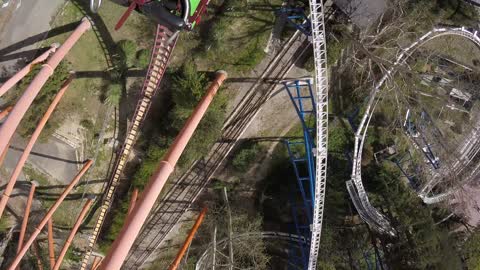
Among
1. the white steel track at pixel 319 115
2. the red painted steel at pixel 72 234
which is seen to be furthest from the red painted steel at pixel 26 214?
the white steel track at pixel 319 115

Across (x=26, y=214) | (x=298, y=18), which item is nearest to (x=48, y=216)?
(x=26, y=214)

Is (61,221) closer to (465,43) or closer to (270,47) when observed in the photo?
(270,47)

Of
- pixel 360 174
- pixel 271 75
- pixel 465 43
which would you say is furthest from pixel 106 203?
pixel 465 43

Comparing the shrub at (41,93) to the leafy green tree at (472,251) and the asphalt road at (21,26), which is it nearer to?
the asphalt road at (21,26)

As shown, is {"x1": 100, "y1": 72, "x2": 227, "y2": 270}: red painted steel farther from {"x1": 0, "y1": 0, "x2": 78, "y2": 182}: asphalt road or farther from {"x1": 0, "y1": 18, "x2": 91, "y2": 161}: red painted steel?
{"x1": 0, "y1": 0, "x2": 78, "y2": 182}: asphalt road

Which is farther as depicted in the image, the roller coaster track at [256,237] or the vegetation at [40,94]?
the roller coaster track at [256,237]

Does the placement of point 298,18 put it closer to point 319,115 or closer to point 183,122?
point 319,115
